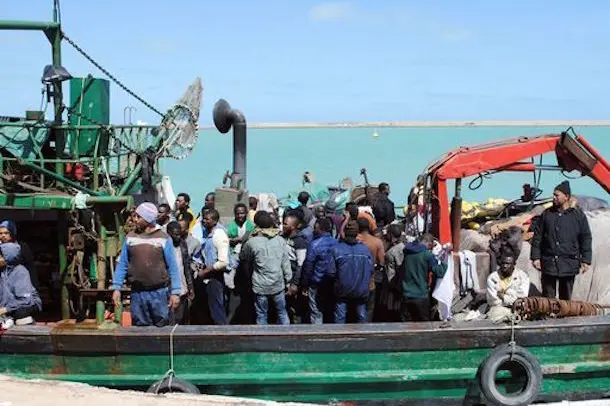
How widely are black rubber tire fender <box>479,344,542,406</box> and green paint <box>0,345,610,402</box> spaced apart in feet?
0.50

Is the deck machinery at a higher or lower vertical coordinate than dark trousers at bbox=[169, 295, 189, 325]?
higher

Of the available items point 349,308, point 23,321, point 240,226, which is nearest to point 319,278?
point 349,308

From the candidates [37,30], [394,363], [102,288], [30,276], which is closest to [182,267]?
[102,288]

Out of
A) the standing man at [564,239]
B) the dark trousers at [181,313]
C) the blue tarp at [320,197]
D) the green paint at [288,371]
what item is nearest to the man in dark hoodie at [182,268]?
the dark trousers at [181,313]

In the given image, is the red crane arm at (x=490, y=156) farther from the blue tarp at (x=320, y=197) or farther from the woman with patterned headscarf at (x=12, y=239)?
the blue tarp at (x=320, y=197)

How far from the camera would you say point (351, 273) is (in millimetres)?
6707

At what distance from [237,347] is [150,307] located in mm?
763

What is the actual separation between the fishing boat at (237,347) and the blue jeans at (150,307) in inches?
4.3

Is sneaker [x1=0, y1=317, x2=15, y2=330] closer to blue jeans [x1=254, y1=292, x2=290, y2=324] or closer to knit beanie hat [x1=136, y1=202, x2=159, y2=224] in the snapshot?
knit beanie hat [x1=136, y1=202, x2=159, y2=224]

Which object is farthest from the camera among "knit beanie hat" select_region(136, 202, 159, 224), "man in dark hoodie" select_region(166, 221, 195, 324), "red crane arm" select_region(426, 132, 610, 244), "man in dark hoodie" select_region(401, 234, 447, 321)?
"red crane arm" select_region(426, 132, 610, 244)

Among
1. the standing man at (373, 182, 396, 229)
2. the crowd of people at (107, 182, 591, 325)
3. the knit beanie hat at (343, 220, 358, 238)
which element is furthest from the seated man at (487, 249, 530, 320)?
the standing man at (373, 182, 396, 229)

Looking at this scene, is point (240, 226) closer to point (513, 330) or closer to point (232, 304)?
point (232, 304)

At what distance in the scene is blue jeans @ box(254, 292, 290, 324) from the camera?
689 centimetres

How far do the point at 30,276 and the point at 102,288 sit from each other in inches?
23.3
